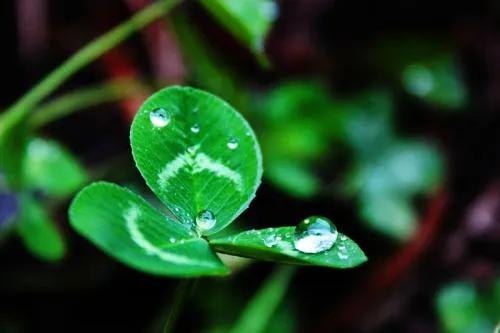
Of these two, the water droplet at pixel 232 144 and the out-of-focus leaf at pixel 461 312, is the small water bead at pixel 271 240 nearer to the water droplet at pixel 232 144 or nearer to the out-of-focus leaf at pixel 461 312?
the water droplet at pixel 232 144

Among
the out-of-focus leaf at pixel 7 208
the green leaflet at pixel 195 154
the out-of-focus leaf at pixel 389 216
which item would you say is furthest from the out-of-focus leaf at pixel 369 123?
the green leaflet at pixel 195 154

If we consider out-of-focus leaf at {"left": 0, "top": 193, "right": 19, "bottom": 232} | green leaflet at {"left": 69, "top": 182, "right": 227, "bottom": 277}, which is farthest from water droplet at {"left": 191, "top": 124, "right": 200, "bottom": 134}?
out-of-focus leaf at {"left": 0, "top": 193, "right": 19, "bottom": 232}

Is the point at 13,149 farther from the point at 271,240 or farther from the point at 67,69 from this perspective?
the point at 271,240

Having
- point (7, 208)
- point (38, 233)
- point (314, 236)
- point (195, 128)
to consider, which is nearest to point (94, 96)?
point (7, 208)

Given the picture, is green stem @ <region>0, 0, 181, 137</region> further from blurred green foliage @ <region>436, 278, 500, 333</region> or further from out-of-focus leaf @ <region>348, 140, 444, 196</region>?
blurred green foliage @ <region>436, 278, 500, 333</region>

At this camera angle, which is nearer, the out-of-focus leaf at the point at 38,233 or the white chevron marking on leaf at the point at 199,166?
the white chevron marking on leaf at the point at 199,166
